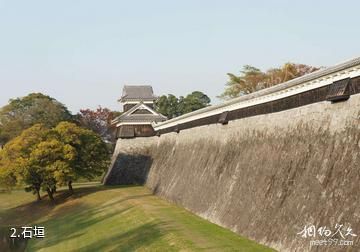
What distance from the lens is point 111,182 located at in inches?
1777

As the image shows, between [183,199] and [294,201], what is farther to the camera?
[183,199]

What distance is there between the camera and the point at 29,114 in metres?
65.0

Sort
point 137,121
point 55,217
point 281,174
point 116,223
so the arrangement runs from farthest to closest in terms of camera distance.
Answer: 1. point 137,121
2. point 55,217
3. point 116,223
4. point 281,174

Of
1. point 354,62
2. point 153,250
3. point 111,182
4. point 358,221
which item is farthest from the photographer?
point 111,182

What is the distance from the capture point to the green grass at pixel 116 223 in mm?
17234

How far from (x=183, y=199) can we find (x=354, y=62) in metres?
16.3

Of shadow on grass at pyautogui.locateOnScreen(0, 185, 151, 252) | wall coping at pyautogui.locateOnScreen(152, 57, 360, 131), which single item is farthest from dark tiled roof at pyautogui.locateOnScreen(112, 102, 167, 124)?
wall coping at pyautogui.locateOnScreen(152, 57, 360, 131)

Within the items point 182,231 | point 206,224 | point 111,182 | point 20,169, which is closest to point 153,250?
point 182,231

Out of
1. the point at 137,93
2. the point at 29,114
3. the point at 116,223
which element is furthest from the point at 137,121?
the point at 29,114

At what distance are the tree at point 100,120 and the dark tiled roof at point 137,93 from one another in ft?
93.2

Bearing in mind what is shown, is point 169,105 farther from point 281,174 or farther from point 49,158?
point 281,174

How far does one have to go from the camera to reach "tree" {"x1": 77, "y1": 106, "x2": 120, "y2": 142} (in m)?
80.6

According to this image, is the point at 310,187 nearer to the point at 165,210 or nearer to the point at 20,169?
the point at 165,210

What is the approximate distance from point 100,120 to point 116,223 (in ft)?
189
